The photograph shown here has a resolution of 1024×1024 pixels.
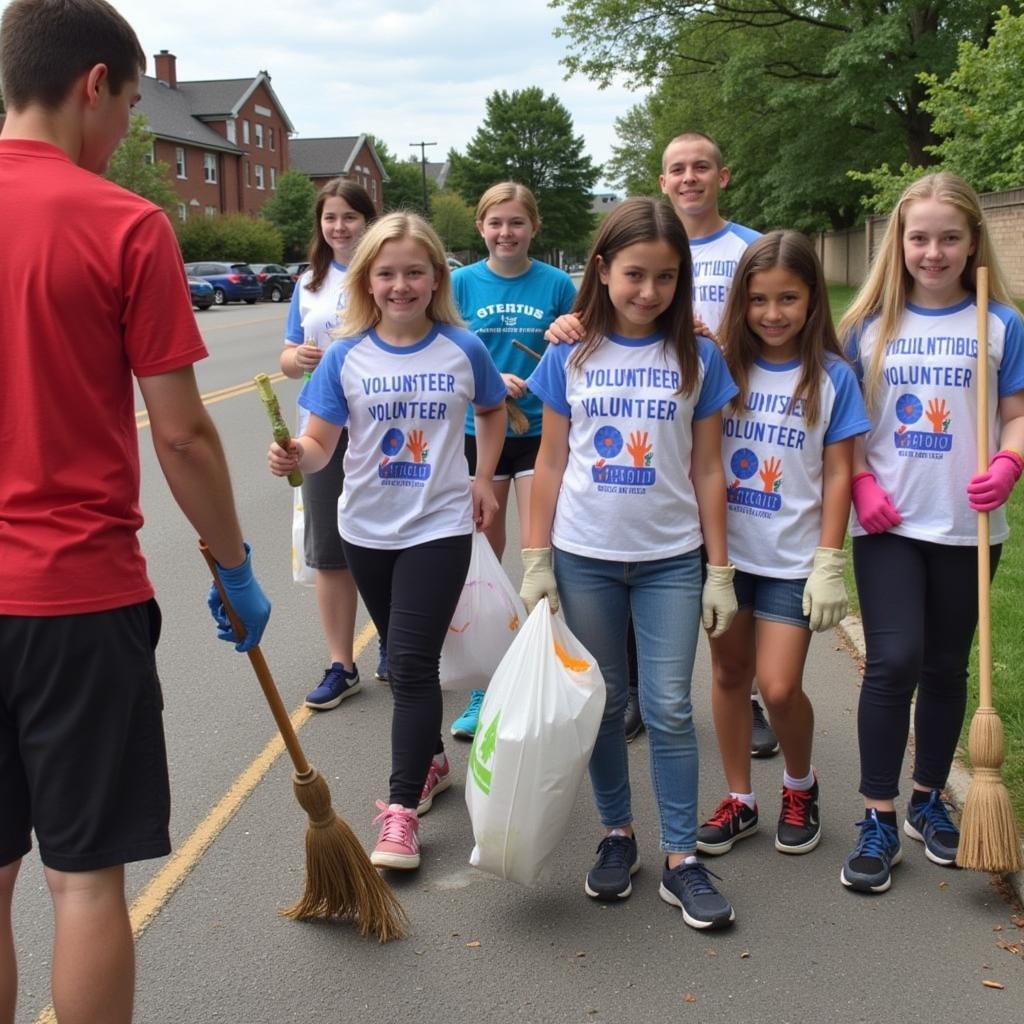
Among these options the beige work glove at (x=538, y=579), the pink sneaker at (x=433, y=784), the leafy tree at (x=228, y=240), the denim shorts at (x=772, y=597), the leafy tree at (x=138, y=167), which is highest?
the leafy tree at (x=138, y=167)

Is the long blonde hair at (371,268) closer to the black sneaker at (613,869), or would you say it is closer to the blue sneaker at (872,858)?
the black sneaker at (613,869)

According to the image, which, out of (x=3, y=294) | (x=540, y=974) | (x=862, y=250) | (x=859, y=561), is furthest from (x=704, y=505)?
→ (x=862, y=250)

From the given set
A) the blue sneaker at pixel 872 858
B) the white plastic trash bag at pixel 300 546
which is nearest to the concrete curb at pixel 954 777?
the blue sneaker at pixel 872 858

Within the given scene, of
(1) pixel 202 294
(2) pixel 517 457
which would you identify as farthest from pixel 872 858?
(1) pixel 202 294

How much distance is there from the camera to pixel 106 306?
83.7 inches

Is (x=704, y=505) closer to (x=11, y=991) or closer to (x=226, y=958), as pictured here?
(x=226, y=958)

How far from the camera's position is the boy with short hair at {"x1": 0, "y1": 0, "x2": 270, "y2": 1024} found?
82.9 inches

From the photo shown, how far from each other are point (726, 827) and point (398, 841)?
3.39 ft

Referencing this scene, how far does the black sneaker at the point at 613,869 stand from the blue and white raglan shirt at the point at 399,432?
1.08 metres

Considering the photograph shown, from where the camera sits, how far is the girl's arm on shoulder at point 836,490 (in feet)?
11.2

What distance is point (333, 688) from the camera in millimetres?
5016

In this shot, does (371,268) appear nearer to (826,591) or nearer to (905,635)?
(826,591)

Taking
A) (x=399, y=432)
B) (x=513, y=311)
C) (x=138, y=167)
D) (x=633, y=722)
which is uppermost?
(x=138, y=167)

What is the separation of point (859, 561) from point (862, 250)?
33.3 metres
